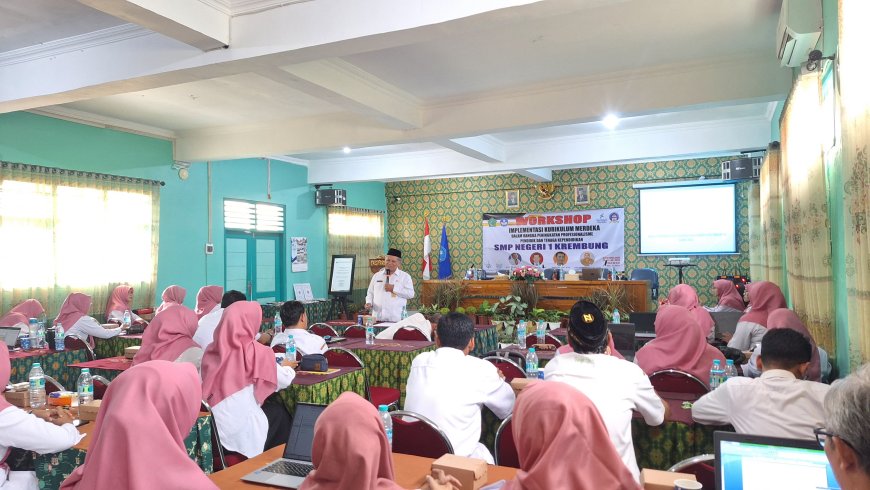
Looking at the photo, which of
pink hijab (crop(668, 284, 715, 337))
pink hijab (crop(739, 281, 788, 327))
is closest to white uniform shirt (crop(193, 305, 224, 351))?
pink hijab (crop(668, 284, 715, 337))

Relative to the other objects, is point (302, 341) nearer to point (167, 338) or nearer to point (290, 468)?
point (167, 338)

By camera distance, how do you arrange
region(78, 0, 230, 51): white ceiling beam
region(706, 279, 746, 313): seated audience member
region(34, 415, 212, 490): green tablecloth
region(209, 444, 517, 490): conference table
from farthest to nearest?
1. region(706, 279, 746, 313): seated audience member
2. region(78, 0, 230, 51): white ceiling beam
3. region(34, 415, 212, 490): green tablecloth
4. region(209, 444, 517, 490): conference table

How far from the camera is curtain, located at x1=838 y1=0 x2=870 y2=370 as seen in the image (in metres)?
2.28

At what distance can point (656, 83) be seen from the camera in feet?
19.8

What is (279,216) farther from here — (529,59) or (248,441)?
(248,441)

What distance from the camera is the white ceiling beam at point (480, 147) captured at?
8255 mm

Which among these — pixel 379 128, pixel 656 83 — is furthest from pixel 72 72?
pixel 656 83

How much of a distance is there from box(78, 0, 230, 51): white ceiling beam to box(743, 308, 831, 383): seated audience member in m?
4.03

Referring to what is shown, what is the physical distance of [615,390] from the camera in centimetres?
251

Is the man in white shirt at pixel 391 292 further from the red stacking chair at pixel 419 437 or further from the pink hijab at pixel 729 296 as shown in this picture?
the red stacking chair at pixel 419 437

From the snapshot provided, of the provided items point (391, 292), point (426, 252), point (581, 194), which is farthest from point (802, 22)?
point (426, 252)

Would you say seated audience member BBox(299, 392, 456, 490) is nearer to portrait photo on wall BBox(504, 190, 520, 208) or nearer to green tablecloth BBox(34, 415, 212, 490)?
green tablecloth BBox(34, 415, 212, 490)

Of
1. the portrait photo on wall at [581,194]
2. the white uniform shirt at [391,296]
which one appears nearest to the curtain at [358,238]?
the white uniform shirt at [391,296]

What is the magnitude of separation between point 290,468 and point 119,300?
6.26m
